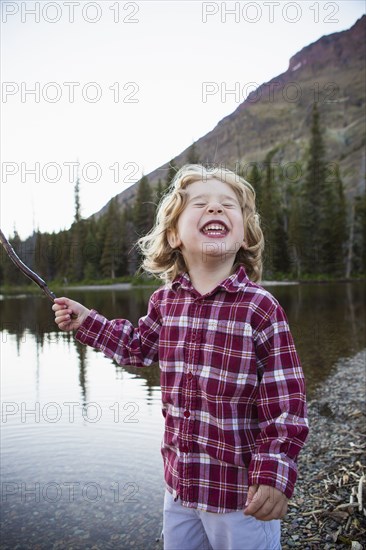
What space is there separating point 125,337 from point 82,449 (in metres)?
3.93

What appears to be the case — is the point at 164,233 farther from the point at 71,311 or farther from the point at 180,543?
the point at 180,543

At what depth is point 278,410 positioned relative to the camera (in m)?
1.79

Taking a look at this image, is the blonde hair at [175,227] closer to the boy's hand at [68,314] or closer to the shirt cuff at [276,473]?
the boy's hand at [68,314]

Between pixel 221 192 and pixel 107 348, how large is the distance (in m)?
0.98

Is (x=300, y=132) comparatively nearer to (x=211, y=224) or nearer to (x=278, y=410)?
(x=211, y=224)

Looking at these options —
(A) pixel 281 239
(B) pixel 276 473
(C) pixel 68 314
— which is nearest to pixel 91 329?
(C) pixel 68 314

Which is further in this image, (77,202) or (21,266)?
(77,202)

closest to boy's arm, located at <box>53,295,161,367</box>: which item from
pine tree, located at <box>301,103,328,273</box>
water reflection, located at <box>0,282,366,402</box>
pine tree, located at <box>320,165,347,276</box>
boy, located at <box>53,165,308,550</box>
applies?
boy, located at <box>53,165,308,550</box>

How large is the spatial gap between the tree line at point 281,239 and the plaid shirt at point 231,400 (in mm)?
43568

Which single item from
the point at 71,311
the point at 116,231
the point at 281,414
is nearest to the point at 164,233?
the point at 71,311

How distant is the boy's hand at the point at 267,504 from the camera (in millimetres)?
1660

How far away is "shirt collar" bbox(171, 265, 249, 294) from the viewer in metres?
2.00

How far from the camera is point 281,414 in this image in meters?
1.77

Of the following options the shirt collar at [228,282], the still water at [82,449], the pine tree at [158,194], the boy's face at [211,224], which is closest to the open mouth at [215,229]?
the boy's face at [211,224]
